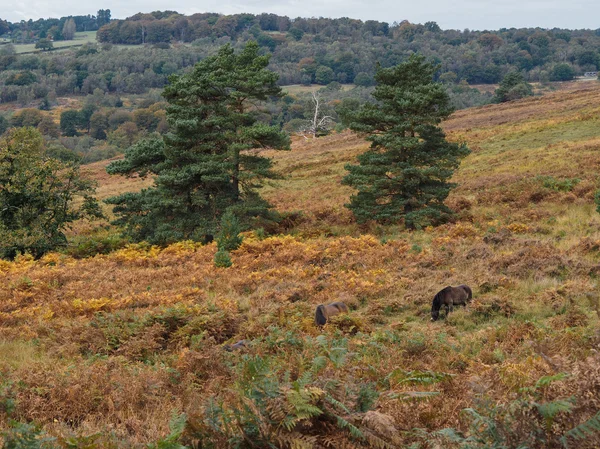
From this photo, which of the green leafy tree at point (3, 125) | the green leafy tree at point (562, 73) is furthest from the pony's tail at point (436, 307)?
the green leafy tree at point (562, 73)

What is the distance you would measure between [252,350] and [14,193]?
17.9 m

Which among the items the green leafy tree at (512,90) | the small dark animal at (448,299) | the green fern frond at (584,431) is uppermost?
the green leafy tree at (512,90)

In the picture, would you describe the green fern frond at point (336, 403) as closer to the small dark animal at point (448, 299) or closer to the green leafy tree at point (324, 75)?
the small dark animal at point (448, 299)

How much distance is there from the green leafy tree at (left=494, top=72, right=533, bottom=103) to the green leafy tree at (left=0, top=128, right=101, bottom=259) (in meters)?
63.5

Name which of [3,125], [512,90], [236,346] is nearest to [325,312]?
[236,346]

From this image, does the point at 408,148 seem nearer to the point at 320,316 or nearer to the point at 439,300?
the point at 439,300

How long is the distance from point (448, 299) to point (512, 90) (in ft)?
228

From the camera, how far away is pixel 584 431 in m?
3.08

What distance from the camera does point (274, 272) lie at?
1513cm

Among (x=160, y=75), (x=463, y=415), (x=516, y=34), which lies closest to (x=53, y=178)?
(x=463, y=415)

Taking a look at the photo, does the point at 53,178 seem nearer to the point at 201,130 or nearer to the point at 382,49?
the point at 201,130

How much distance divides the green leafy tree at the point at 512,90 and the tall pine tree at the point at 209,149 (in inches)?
2302

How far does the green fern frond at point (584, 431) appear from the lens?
3035mm

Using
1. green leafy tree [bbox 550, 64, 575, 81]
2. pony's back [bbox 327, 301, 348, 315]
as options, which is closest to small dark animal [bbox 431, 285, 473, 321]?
pony's back [bbox 327, 301, 348, 315]
